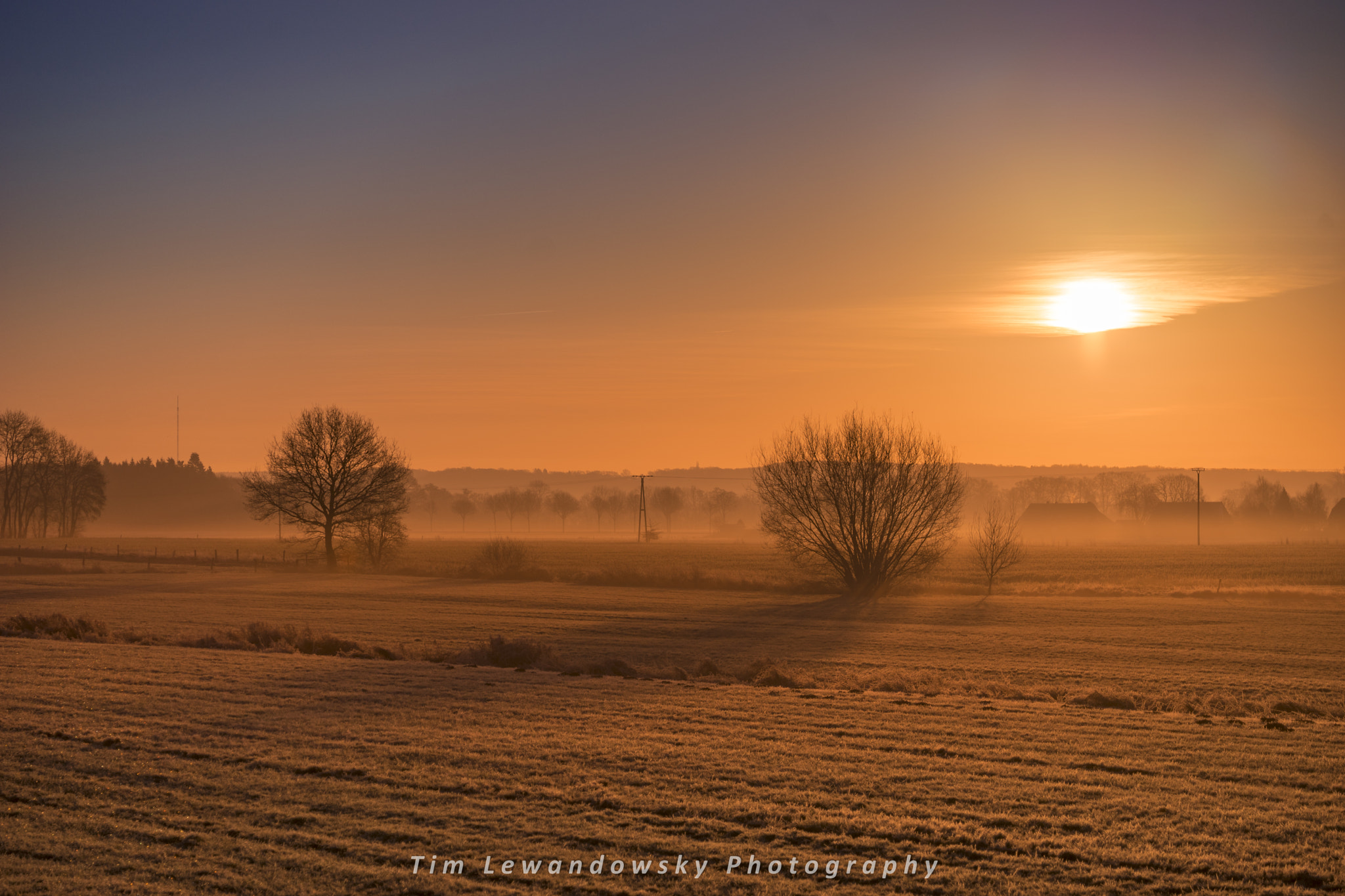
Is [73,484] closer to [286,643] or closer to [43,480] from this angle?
[43,480]

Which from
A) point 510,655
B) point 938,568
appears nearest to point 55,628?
point 510,655

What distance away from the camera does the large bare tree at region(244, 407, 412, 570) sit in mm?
68812

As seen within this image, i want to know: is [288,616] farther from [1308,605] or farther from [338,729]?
[1308,605]

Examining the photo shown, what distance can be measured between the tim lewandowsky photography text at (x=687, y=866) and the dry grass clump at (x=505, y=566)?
5238 centimetres

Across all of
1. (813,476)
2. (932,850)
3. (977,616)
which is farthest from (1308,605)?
(932,850)

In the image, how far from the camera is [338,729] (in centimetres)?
1462

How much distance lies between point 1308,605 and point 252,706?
47.6 m

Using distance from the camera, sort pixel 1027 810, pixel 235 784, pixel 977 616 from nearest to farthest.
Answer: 1. pixel 1027 810
2. pixel 235 784
3. pixel 977 616

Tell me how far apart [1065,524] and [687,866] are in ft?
542

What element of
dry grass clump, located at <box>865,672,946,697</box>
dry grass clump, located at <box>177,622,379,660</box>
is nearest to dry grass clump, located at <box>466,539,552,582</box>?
dry grass clump, located at <box>177,622,379,660</box>

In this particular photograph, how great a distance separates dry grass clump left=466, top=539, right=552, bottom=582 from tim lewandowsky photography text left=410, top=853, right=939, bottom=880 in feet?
172

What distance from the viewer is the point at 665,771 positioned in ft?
40.3

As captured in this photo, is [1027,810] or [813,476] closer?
[1027,810]

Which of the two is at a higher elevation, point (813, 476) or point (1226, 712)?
point (813, 476)
